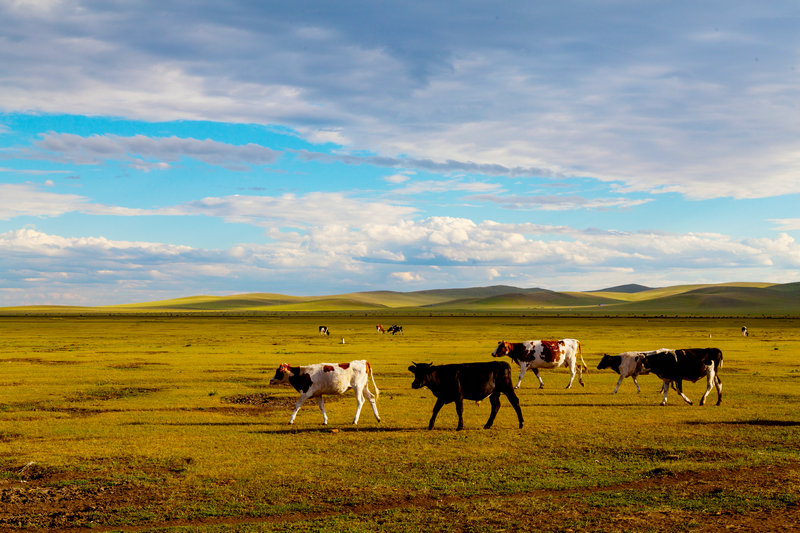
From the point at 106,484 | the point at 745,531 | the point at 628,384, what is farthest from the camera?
the point at 628,384

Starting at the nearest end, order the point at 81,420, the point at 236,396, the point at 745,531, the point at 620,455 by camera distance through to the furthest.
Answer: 1. the point at 745,531
2. the point at 620,455
3. the point at 81,420
4. the point at 236,396

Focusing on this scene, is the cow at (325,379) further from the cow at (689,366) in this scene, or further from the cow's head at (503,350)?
the cow at (689,366)

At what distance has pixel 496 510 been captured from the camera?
11.1 metres

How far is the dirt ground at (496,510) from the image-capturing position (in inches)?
411

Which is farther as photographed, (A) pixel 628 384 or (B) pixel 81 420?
(A) pixel 628 384

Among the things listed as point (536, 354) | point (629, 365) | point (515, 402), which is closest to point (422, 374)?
point (515, 402)

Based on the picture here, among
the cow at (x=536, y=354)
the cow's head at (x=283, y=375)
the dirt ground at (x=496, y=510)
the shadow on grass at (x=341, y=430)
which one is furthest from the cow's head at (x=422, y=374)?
the cow at (x=536, y=354)

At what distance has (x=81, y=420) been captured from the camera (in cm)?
2038

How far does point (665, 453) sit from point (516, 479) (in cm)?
447

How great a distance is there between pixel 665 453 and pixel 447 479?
5740mm

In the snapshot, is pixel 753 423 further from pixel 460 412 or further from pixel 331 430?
pixel 331 430

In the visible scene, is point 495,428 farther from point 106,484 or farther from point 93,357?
point 93,357

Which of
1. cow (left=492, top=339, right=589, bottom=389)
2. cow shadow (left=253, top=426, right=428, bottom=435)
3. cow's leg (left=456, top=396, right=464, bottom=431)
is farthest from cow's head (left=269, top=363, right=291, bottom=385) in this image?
cow (left=492, top=339, right=589, bottom=389)

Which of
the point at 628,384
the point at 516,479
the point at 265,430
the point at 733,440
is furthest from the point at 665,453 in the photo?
the point at 628,384
